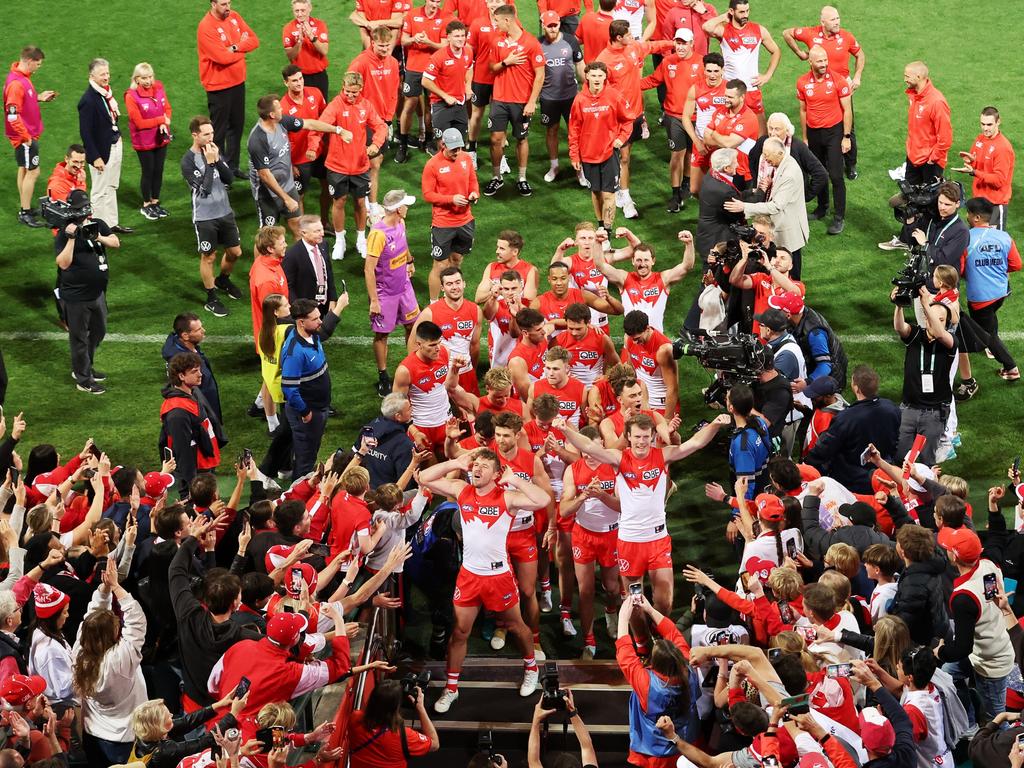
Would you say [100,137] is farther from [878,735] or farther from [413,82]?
[878,735]

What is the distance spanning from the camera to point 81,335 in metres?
11.6

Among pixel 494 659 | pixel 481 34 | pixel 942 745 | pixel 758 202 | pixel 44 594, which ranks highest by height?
pixel 481 34

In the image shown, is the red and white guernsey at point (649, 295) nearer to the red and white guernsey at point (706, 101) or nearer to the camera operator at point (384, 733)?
the red and white guernsey at point (706, 101)

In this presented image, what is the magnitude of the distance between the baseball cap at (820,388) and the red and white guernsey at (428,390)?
264 cm

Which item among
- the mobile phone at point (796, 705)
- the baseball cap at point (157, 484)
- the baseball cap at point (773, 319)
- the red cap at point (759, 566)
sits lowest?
the red cap at point (759, 566)

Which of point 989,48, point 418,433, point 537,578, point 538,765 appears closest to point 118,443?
point 418,433

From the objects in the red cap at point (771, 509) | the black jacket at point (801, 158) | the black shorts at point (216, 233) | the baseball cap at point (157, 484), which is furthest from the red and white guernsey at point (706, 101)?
the baseball cap at point (157, 484)

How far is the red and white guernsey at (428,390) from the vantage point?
984cm

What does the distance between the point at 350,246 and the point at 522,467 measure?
18.9 ft

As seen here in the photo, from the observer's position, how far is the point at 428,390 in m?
9.95

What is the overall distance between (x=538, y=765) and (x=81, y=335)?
6.51 m

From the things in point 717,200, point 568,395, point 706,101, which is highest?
point 706,101

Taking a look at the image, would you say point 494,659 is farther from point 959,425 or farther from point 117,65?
point 117,65

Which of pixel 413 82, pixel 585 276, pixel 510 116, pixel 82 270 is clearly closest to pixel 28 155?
pixel 82 270
